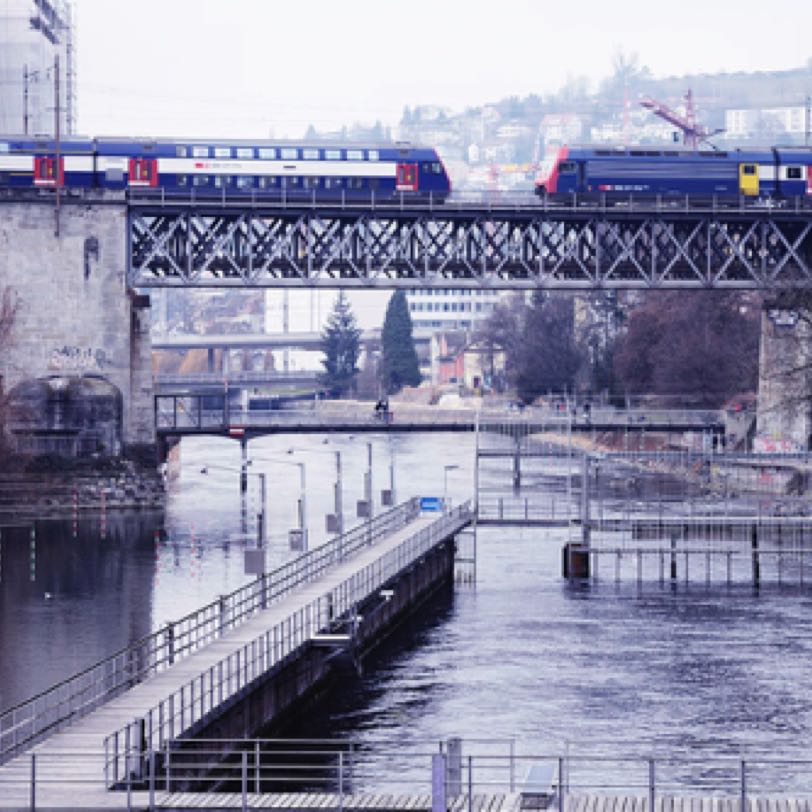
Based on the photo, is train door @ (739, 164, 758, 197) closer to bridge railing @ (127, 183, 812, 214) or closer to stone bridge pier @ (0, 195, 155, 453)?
bridge railing @ (127, 183, 812, 214)

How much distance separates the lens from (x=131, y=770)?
125 feet

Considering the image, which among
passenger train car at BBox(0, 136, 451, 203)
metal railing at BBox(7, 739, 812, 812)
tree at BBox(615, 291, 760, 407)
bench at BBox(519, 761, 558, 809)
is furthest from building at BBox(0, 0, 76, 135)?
bench at BBox(519, 761, 558, 809)

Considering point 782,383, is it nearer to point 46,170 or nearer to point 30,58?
point 46,170

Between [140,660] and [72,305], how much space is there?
2331 inches

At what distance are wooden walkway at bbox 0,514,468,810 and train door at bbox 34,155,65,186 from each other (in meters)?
50.0

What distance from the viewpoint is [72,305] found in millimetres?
108250

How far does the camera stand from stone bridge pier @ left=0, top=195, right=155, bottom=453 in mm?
106938

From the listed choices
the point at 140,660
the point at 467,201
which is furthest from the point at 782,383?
the point at 140,660

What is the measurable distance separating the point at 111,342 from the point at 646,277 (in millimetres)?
25748

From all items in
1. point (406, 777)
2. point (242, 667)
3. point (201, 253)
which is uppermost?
point (201, 253)

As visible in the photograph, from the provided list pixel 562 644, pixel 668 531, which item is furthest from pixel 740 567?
pixel 562 644

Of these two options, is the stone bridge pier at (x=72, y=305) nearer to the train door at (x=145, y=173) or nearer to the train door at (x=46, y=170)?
the train door at (x=46, y=170)

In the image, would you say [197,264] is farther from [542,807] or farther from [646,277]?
[542,807]

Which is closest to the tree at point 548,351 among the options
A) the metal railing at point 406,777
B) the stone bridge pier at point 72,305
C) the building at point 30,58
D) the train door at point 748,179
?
the building at point 30,58
